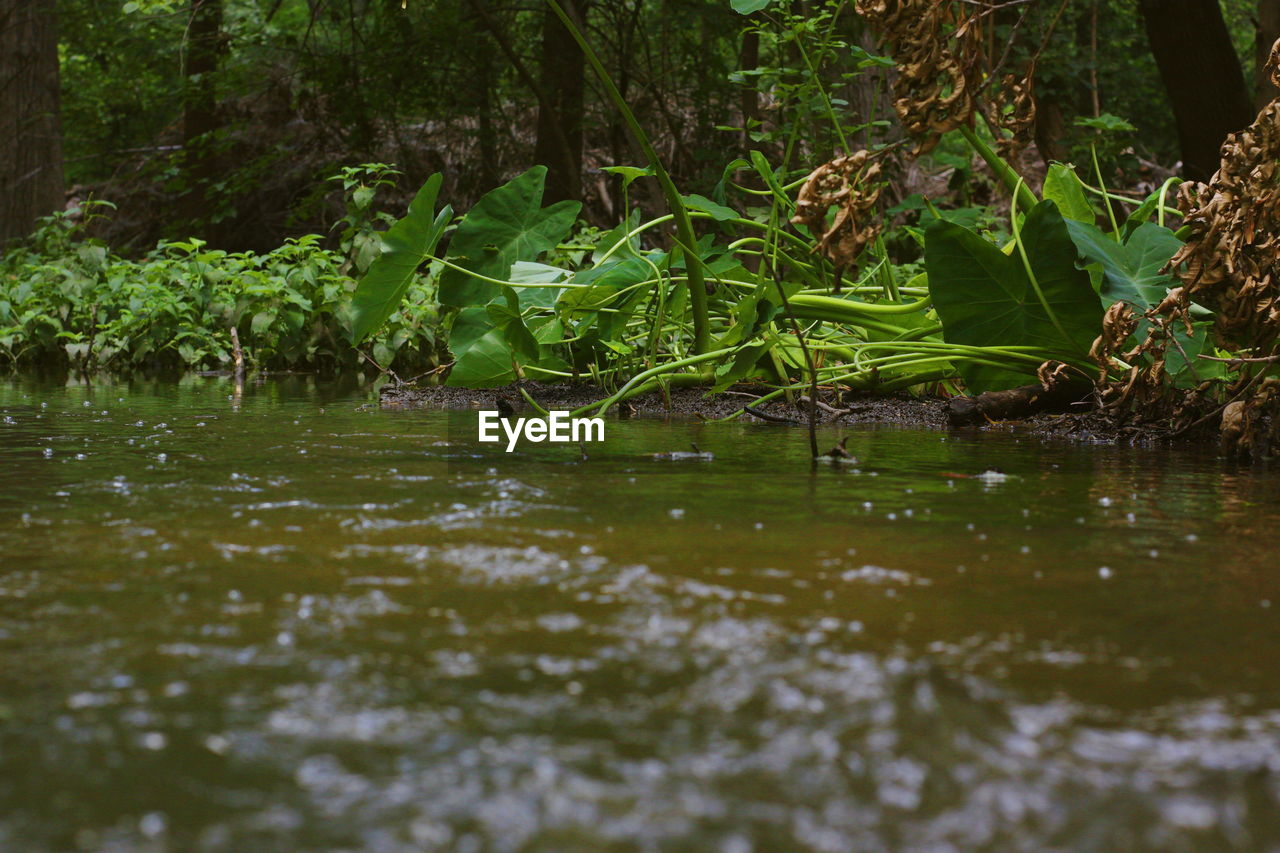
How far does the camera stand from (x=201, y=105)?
31.4ft

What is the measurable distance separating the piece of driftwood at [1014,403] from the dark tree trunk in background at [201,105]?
6954mm

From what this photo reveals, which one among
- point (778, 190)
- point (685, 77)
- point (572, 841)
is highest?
point (685, 77)

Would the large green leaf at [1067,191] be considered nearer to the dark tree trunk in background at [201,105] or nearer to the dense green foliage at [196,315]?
the dense green foliage at [196,315]

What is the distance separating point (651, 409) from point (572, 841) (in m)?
2.95

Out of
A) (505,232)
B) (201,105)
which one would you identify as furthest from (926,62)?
(201,105)

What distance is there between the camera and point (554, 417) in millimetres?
3051

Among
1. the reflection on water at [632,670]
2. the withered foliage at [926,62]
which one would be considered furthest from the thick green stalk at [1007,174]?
the reflection on water at [632,670]

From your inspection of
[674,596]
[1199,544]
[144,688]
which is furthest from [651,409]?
[144,688]

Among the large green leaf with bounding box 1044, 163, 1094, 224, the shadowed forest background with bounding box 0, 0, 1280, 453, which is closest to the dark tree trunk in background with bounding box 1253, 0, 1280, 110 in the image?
the shadowed forest background with bounding box 0, 0, 1280, 453

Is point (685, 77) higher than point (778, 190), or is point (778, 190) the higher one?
point (685, 77)

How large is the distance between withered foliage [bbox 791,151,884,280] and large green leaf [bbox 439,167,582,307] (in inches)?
49.1

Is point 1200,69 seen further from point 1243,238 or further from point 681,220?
point 1243,238

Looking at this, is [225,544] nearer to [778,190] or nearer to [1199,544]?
[1199,544]

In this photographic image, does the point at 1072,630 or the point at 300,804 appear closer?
the point at 300,804
